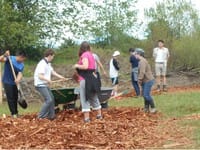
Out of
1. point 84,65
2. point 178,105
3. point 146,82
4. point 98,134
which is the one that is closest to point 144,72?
point 146,82

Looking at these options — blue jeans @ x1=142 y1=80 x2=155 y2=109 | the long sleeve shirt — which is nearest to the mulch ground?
blue jeans @ x1=142 y1=80 x2=155 y2=109

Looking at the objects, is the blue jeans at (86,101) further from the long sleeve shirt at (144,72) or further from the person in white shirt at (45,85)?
the long sleeve shirt at (144,72)

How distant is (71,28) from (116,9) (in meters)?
3.60

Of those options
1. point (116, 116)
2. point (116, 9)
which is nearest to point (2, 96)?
point (116, 116)

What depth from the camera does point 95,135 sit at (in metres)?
9.46

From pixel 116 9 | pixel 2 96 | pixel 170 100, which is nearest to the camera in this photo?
pixel 170 100

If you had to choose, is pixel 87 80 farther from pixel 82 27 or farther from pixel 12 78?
pixel 82 27

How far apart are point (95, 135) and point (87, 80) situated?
96.8 inches

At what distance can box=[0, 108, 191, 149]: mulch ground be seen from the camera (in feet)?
28.9

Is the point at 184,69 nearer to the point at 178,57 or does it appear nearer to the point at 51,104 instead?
the point at 178,57

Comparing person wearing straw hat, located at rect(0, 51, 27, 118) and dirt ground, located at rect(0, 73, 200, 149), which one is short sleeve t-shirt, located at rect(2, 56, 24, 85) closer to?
person wearing straw hat, located at rect(0, 51, 27, 118)

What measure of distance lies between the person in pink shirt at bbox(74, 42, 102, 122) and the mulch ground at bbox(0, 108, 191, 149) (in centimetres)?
49

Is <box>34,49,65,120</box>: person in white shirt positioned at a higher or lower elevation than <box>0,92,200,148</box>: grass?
higher

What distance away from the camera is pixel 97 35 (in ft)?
91.3
